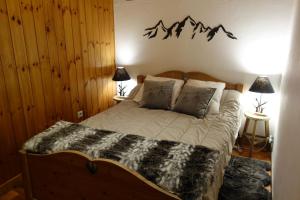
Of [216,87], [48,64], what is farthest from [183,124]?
[48,64]

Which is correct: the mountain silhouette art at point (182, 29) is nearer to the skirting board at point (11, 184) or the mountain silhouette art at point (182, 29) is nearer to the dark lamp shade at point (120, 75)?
the dark lamp shade at point (120, 75)

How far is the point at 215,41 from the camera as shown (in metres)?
2.93

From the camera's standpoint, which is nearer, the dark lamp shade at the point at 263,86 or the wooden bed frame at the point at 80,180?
the wooden bed frame at the point at 80,180

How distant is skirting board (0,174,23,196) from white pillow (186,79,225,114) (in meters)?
A: 2.16

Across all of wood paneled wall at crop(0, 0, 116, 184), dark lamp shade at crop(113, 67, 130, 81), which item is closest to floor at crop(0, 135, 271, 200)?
wood paneled wall at crop(0, 0, 116, 184)

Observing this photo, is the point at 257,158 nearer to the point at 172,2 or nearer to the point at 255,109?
the point at 255,109

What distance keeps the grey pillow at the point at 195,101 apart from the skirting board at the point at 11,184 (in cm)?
184

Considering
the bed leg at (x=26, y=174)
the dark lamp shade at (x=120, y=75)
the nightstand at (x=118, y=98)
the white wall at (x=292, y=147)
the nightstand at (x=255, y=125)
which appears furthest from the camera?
the nightstand at (x=118, y=98)

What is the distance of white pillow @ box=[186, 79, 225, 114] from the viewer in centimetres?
258

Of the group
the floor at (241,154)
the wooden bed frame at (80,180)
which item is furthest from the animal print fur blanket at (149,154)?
the floor at (241,154)

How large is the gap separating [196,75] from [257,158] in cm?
129

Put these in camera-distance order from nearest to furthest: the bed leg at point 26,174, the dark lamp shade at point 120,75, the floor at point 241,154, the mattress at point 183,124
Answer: the bed leg at point 26,174
the mattress at point 183,124
the floor at point 241,154
the dark lamp shade at point 120,75

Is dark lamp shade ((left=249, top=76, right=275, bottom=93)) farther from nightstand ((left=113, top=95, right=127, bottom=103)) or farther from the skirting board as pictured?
the skirting board

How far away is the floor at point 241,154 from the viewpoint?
6.99 ft
